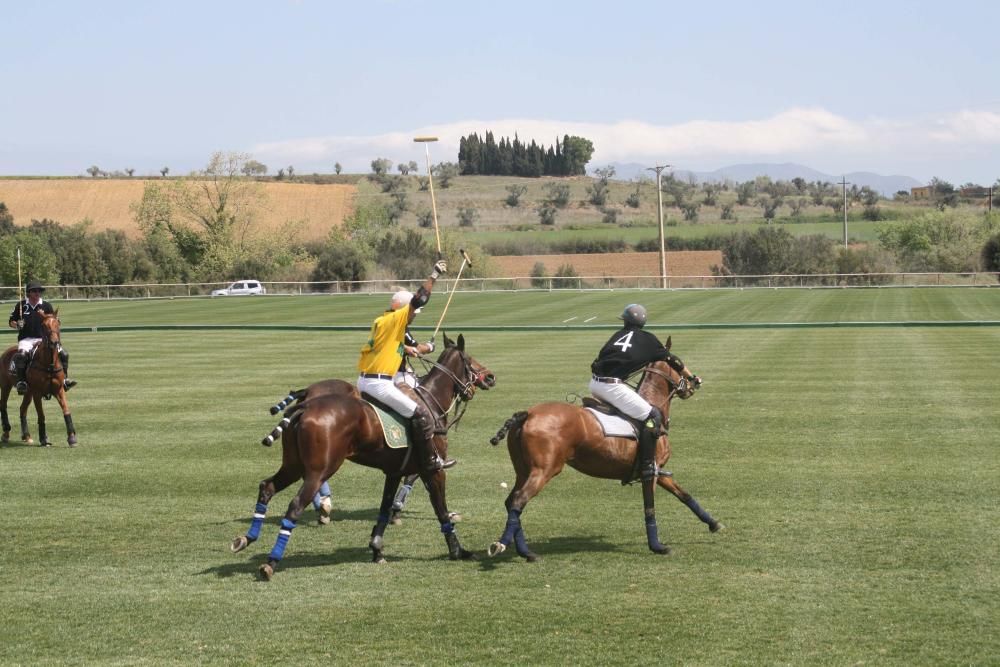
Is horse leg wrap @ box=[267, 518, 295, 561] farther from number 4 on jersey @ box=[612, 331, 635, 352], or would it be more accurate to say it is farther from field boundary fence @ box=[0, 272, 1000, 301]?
field boundary fence @ box=[0, 272, 1000, 301]

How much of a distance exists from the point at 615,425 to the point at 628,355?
759 mm

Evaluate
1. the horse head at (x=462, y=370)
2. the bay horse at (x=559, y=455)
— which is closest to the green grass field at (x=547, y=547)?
the bay horse at (x=559, y=455)

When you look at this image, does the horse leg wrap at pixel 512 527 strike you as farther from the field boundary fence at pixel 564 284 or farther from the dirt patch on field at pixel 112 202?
the dirt patch on field at pixel 112 202

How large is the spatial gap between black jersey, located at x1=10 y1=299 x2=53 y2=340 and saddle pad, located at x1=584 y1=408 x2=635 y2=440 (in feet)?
36.8

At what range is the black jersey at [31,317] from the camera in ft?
63.9

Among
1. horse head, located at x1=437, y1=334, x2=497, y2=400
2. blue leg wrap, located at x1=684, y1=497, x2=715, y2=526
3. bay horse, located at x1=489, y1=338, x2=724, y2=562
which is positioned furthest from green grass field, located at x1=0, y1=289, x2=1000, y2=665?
horse head, located at x1=437, y1=334, x2=497, y2=400

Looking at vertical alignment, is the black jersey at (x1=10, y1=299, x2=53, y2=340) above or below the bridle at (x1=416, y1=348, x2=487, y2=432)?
above

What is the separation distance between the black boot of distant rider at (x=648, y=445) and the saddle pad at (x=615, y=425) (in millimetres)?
128

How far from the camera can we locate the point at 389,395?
40.2 feet

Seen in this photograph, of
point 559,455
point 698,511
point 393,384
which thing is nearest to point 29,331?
point 393,384

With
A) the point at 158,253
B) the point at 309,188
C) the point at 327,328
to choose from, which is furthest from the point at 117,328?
the point at 309,188

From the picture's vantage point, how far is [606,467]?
1231 centimetres

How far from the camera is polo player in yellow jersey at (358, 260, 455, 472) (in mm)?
12266

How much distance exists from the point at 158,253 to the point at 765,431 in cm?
8657
